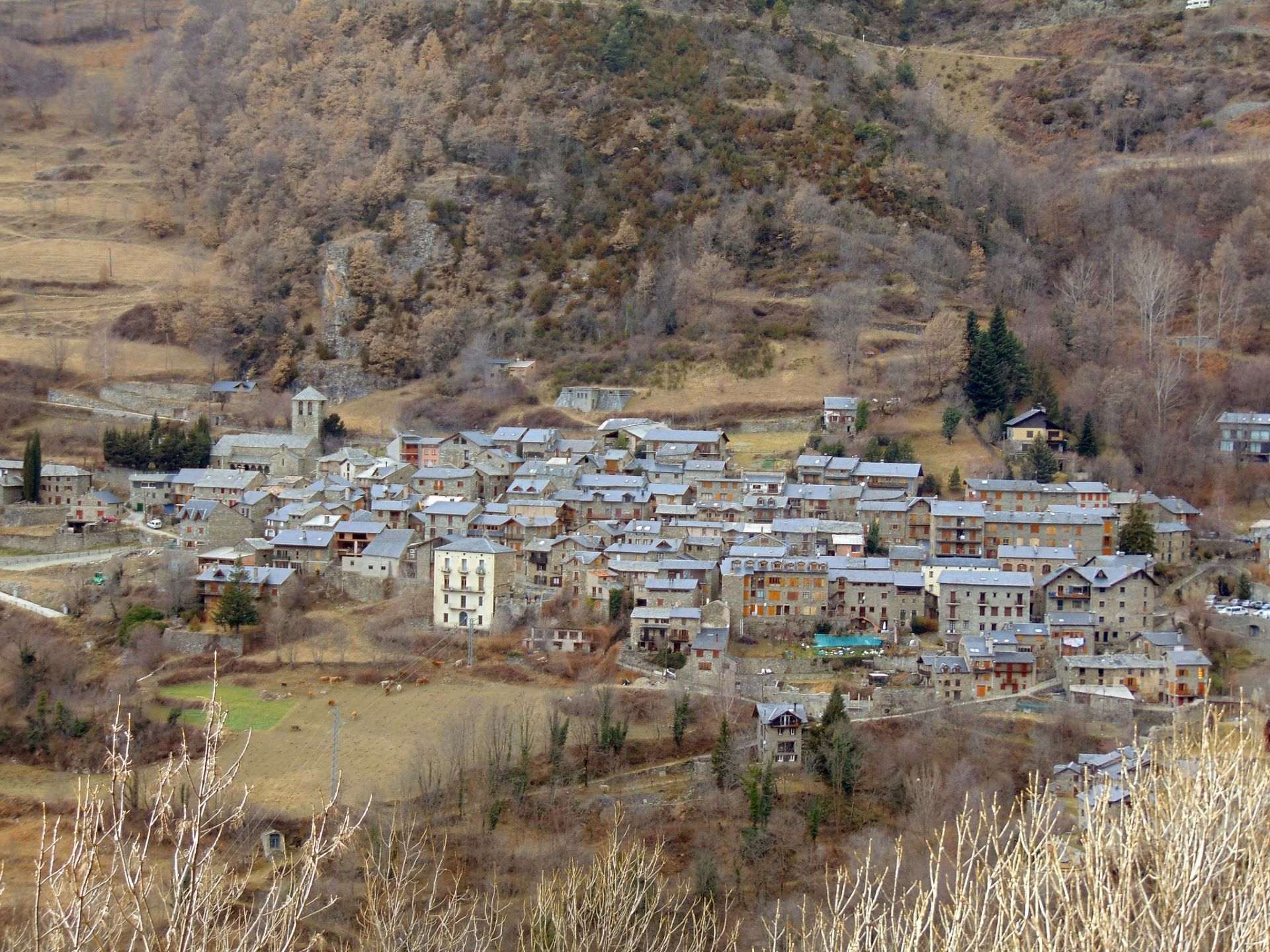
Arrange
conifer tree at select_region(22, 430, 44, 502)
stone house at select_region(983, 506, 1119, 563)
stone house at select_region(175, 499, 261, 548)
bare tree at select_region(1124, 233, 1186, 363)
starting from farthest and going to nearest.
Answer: bare tree at select_region(1124, 233, 1186, 363), conifer tree at select_region(22, 430, 44, 502), stone house at select_region(175, 499, 261, 548), stone house at select_region(983, 506, 1119, 563)

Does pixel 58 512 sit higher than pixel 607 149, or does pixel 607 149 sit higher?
pixel 607 149

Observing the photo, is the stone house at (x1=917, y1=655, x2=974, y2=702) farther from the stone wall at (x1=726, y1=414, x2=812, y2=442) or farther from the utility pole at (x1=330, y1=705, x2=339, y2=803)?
the stone wall at (x1=726, y1=414, x2=812, y2=442)

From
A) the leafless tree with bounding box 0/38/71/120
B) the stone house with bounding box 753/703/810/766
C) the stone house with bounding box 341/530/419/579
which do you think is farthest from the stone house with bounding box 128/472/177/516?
the leafless tree with bounding box 0/38/71/120

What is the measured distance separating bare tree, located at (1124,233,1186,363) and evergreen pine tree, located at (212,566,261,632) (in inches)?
1135

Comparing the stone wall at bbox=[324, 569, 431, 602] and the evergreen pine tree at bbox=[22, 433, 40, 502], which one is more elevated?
the evergreen pine tree at bbox=[22, 433, 40, 502]

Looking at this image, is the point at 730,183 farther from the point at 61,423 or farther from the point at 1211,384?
the point at 61,423

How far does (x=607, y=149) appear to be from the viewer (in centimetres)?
6506

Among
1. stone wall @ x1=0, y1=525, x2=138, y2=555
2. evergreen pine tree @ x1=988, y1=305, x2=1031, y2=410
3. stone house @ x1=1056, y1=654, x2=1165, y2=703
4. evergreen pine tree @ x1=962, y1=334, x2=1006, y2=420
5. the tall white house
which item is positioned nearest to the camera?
stone house @ x1=1056, y1=654, x2=1165, y2=703

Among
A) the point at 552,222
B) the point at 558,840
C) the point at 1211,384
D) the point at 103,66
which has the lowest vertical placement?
the point at 558,840

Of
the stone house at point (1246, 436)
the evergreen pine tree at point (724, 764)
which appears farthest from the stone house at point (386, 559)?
the stone house at point (1246, 436)

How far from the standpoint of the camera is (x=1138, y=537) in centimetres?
3853

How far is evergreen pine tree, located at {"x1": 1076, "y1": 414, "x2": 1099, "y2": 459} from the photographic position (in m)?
44.9

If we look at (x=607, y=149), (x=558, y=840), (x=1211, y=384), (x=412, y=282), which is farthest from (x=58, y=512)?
(x=1211, y=384)

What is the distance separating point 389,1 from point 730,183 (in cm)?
2574
